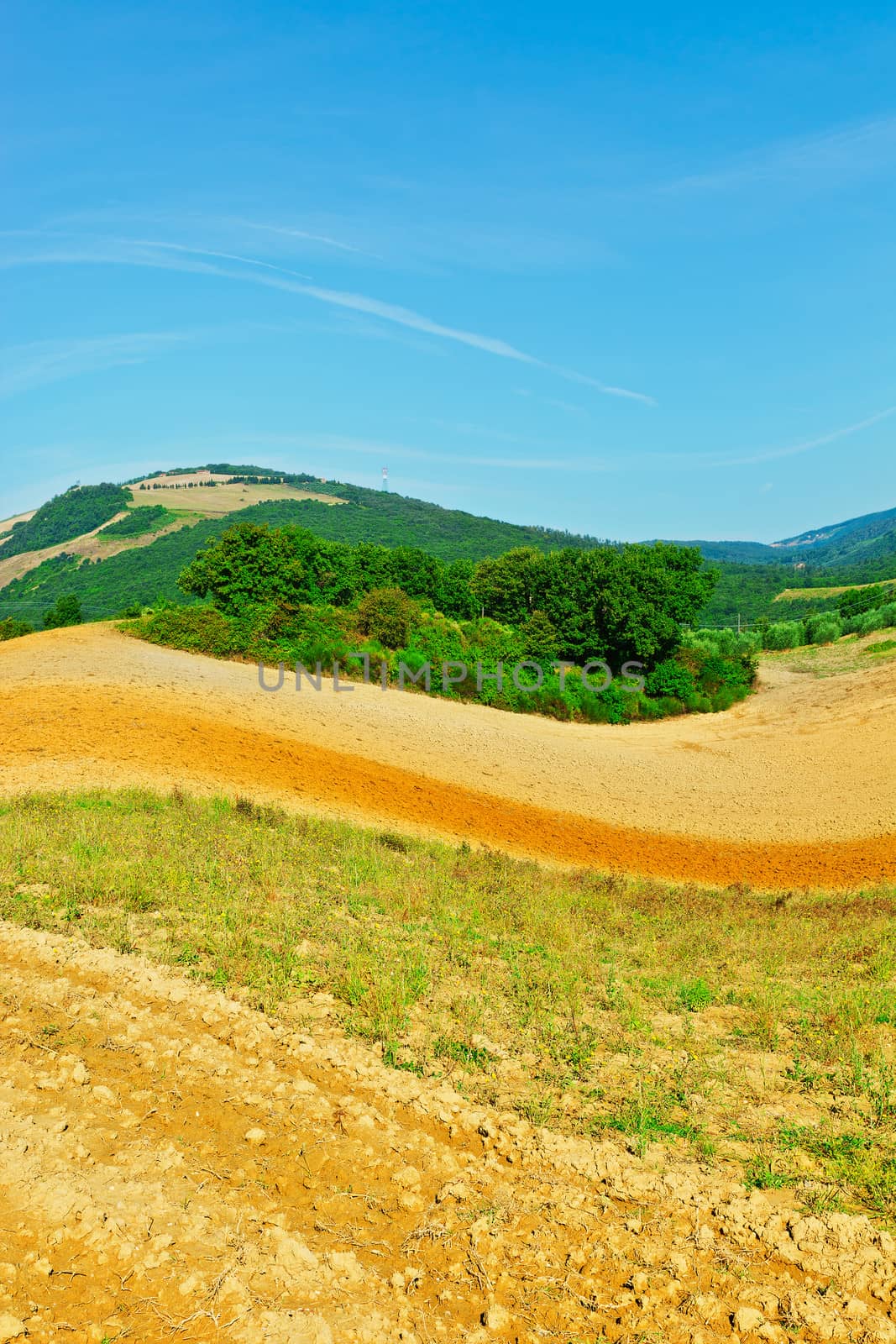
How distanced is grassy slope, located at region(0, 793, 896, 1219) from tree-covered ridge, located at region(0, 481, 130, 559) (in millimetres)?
111240

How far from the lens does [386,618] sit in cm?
2667

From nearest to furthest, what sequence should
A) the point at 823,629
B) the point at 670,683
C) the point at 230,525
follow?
the point at 670,683, the point at 823,629, the point at 230,525

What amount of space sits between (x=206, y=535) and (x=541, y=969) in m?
88.2

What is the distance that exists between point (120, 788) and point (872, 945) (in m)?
11.1

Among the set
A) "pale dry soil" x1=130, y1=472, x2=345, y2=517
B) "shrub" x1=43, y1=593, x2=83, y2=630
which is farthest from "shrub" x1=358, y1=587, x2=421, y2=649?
"pale dry soil" x1=130, y1=472, x2=345, y2=517

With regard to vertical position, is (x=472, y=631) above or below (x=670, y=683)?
above

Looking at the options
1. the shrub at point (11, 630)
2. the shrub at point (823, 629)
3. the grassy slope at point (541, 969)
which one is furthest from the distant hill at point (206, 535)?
the grassy slope at point (541, 969)

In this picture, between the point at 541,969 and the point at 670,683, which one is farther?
the point at 670,683

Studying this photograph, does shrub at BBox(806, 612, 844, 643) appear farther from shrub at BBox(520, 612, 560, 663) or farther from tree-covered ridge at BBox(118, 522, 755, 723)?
shrub at BBox(520, 612, 560, 663)

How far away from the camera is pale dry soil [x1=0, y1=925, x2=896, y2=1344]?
339 centimetres

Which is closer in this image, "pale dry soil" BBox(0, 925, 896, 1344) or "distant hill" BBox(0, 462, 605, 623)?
"pale dry soil" BBox(0, 925, 896, 1344)

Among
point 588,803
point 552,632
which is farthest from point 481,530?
point 588,803

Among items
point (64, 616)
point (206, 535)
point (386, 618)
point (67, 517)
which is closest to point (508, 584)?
point (386, 618)

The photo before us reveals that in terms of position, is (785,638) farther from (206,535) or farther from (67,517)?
(67,517)
